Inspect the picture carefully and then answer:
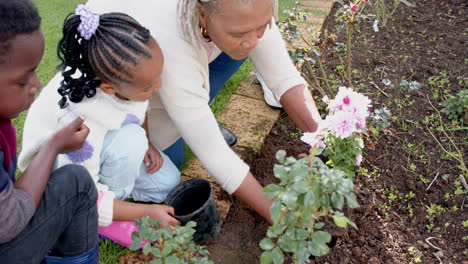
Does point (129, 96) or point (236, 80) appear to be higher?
point (129, 96)

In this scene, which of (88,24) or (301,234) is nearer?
(301,234)

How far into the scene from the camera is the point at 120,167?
1789mm

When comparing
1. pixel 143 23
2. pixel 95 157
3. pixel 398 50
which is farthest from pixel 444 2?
pixel 95 157

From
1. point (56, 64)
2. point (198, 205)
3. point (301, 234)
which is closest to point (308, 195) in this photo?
point (301, 234)

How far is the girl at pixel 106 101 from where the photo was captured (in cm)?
151

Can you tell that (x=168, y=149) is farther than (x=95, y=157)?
Yes

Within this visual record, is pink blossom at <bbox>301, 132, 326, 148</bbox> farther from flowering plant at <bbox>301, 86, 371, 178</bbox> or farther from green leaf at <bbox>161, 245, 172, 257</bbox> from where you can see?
green leaf at <bbox>161, 245, 172, 257</bbox>

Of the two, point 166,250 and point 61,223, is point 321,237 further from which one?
point 61,223

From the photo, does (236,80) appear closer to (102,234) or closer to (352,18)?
(352,18)

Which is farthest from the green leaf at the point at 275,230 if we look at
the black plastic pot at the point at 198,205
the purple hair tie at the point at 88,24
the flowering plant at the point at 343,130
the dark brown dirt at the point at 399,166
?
the purple hair tie at the point at 88,24

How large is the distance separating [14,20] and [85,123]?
21.3 inches

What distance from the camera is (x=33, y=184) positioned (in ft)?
4.28

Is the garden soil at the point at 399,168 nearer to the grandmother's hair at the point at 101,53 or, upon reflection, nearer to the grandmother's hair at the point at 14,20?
the grandmother's hair at the point at 101,53

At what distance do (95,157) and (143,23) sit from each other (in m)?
0.55
